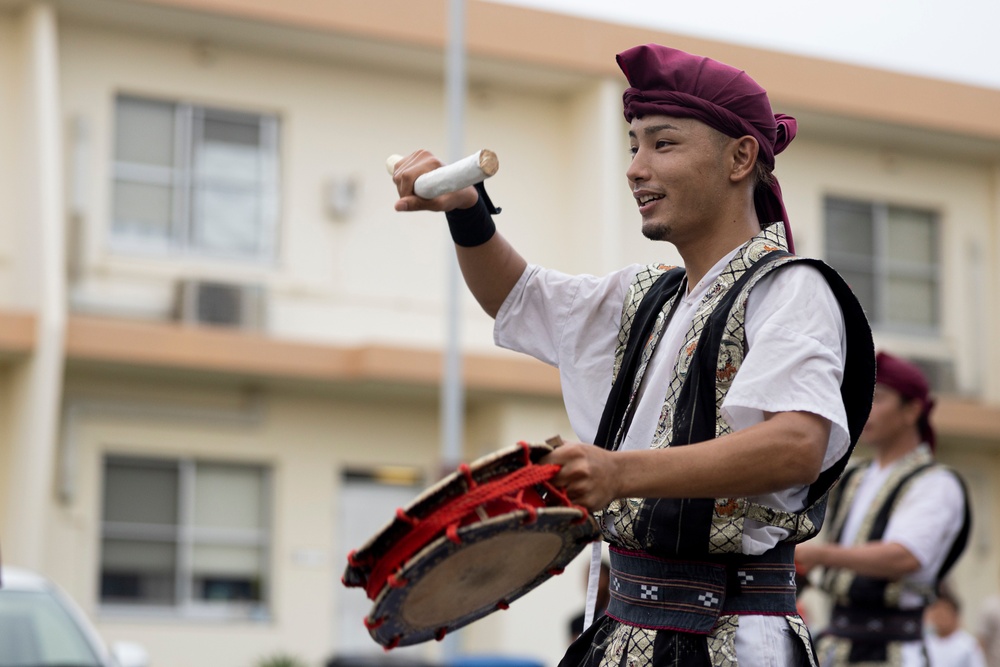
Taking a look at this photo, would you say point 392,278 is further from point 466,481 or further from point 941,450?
point 466,481

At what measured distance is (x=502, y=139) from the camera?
18.6 meters

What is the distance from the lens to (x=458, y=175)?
3191 millimetres

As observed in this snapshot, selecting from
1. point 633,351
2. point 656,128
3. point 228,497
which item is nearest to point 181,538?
point 228,497

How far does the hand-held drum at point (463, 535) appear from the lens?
285 centimetres

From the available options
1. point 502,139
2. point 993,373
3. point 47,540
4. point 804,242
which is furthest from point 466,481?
point 993,373

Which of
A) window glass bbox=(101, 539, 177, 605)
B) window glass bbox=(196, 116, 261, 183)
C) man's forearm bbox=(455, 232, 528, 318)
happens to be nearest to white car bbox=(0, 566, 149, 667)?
man's forearm bbox=(455, 232, 528, 318)

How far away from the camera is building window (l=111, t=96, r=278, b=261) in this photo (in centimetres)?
1725

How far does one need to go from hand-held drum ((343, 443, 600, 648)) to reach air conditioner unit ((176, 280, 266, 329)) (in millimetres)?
14113

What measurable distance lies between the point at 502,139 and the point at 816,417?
15764 mm

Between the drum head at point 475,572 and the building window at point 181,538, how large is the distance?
46.8 ft

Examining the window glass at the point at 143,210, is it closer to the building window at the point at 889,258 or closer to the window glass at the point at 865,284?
the building window at the point at 889,258

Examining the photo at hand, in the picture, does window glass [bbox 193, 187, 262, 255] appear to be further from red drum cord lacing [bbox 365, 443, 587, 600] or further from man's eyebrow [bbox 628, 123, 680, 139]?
red drum cord lacing [bbox 365, 443, 587, 600]

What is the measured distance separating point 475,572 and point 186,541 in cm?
1451

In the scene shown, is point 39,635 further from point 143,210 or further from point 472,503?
point 143,210
